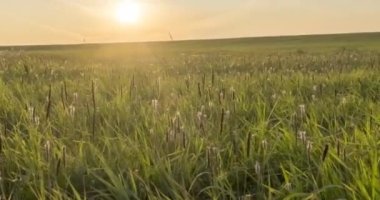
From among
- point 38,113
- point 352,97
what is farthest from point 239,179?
point 352,97

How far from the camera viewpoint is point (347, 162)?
3.00 m

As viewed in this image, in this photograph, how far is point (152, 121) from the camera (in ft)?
13.7

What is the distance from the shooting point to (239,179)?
3119 millimetres

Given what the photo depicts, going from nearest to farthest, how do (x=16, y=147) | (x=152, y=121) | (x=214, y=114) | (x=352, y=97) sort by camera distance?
(x=16, y=147) → (x=152, y=121) → (x=214, y=114) → (x=352, y=97)

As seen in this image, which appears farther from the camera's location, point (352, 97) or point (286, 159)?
point (352, 97)

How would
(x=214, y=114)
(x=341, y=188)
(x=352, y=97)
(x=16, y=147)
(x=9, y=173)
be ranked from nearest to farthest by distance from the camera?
1. (x=341, y=188)
2. (x=9, y=173)
3. (x=16, y=147)
4. (x=214, y=114)
5. (x=352, y=97)

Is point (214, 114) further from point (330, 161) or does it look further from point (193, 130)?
point (330, 161)

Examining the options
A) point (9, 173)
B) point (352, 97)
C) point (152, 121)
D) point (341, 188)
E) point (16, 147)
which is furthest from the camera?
point (352, 97)

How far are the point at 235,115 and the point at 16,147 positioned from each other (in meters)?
1.89

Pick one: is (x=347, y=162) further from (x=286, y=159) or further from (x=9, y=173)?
(x=9, y=173)

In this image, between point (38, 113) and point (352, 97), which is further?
point (352, 97)

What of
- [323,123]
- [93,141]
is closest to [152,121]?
[93,141]

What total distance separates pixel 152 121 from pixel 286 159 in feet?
4.11

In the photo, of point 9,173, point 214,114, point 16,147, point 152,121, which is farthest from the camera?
point 214,114
